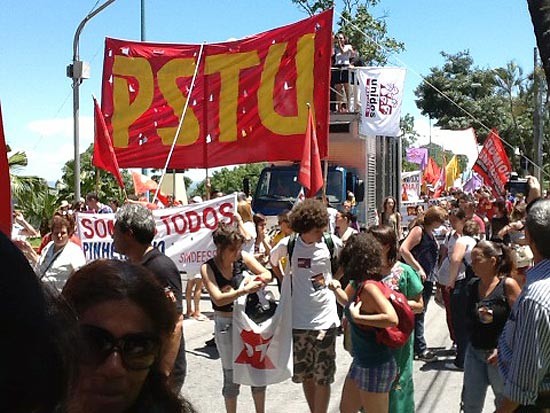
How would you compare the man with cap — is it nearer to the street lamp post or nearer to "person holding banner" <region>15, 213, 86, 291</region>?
"person holding banner" <region>15, 213, 86, 291</region>

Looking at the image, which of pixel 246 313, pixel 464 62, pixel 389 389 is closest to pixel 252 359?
pixel 246 313

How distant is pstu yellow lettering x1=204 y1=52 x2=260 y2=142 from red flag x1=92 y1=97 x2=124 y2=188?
1384 millimetres

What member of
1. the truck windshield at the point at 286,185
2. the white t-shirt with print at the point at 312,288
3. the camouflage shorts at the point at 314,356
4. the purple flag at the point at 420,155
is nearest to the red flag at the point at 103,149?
the white t-shirt with print at the point at 312,288

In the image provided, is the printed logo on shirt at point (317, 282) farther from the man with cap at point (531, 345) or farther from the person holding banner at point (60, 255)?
the man with cap at point (531, 345)

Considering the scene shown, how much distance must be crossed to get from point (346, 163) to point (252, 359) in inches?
473

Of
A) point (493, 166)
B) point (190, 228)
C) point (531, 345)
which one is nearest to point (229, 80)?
point (190, 228)

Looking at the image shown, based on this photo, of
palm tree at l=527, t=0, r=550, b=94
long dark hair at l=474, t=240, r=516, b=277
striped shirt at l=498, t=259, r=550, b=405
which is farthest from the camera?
long dark hair at l=474, t=240, r=516, b=277

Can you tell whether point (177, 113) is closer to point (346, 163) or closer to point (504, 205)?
point (504, 205)

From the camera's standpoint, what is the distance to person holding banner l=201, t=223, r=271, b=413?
6.12 m

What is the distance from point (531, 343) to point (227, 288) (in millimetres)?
3384

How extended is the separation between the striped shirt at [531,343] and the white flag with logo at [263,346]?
117 inches

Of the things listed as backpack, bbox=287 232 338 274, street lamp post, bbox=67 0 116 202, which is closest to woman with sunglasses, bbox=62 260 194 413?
backpack, bbox=287 232 338 274

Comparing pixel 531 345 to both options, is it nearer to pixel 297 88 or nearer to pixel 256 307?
pixel 256 307

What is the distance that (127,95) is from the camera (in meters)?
10.3
